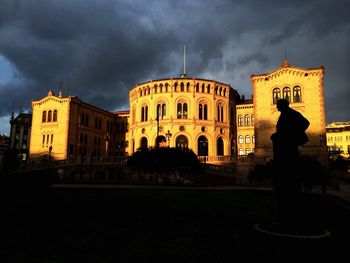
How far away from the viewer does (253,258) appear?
5754mm

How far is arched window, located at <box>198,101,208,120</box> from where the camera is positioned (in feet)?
175

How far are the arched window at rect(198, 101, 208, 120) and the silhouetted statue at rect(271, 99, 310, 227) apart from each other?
45315 mm

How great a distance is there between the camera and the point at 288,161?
7621mm

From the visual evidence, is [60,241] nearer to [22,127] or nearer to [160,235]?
[160,235]

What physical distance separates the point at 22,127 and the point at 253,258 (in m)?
99.4

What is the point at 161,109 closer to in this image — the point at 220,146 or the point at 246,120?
the point at 220,146

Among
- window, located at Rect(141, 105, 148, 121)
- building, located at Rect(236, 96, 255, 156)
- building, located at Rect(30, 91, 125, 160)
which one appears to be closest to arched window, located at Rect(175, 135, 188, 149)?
window, located at Rect(141, 105, 148, 121)

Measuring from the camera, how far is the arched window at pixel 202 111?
53.3m

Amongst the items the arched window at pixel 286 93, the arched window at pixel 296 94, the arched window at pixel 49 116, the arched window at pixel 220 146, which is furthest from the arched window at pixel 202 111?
the arched window at pixel 49 116

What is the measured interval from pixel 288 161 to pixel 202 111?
151ft

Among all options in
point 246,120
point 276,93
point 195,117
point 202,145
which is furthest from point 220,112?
point 276,93

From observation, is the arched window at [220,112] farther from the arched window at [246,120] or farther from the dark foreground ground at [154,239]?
the dark foreground ground at [154,239]

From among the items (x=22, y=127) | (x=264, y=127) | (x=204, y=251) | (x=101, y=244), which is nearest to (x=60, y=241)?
(x=101, y=244)

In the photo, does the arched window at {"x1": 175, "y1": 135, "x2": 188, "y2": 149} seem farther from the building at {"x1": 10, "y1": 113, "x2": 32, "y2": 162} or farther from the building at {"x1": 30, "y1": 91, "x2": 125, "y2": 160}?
the building at {"x1": 10, "y1": 113, "x2": 32, "y2": 162}
